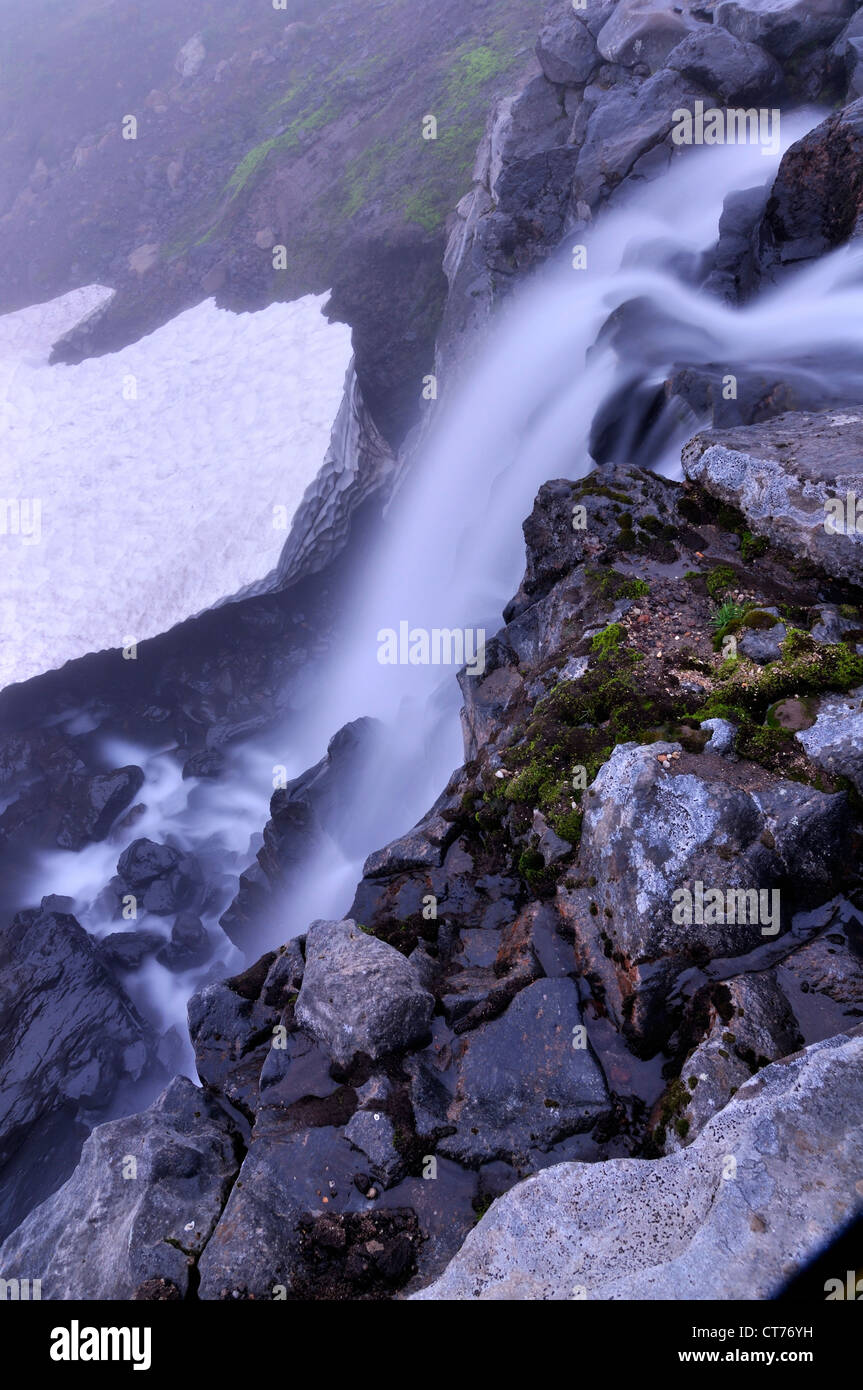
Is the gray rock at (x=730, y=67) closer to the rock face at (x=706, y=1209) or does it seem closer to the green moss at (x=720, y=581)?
the green moss at (x=720, y=581)

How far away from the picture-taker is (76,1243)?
5785mm

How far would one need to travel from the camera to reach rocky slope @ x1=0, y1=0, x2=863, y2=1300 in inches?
165

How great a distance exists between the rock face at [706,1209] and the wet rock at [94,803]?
1845cm

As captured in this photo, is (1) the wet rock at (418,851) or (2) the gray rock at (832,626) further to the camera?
(1) the wet rock at (418,851)

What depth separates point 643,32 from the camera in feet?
58.7

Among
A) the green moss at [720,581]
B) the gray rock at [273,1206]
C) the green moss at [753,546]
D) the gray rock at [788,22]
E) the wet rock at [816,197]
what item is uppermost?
the gray rock at [788,22]

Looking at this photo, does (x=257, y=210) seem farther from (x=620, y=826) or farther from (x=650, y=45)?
(x=620, y=826)

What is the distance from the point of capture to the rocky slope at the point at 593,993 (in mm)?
4199

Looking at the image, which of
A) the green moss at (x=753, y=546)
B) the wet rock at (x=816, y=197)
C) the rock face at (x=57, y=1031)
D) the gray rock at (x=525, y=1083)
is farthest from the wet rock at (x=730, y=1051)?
the rock face at (x=57, y=1031)

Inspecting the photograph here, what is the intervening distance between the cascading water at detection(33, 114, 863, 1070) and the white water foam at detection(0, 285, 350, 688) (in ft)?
13.3

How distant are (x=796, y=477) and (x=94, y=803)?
19316mm

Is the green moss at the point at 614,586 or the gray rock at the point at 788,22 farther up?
the gray rock at the point at 788,22

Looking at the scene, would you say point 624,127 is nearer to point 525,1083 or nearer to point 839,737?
point 839,737

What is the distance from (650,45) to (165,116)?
31266 mm
